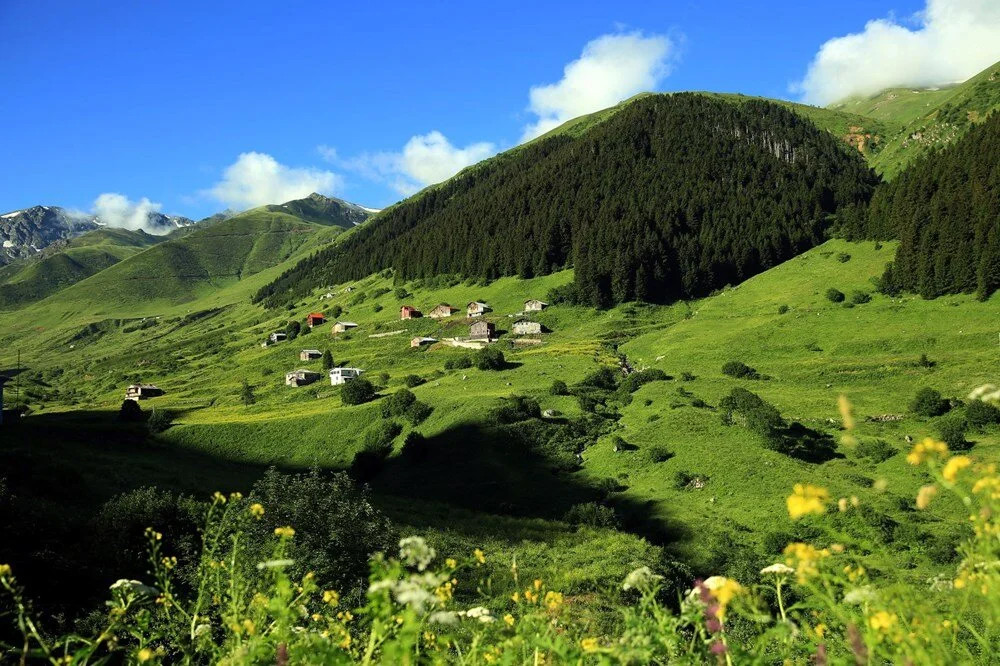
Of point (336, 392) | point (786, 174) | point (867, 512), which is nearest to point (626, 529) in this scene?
point (867, 512)

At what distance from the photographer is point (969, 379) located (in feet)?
193

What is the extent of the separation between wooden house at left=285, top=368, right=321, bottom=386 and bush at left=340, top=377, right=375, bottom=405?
29897mm

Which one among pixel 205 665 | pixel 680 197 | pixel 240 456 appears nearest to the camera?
pixel 205 665

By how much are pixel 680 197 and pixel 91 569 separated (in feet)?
542

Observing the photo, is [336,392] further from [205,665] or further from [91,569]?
[205,665]

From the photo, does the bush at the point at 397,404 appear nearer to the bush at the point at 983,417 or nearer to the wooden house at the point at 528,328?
the wooden house at the point at 528,328

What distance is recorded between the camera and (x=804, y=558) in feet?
12.6

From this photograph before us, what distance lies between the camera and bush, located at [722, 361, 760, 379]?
74.2 metres

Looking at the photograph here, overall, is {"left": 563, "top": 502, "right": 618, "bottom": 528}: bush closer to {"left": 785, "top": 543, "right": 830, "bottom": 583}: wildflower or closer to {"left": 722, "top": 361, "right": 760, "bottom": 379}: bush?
{"left": 722, "top": 361, "right": 760, "bottom": 379}: bush

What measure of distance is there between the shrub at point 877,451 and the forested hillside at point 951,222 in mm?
49159

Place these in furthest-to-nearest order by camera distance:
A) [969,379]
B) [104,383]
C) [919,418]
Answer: [104,383], [969,379], [919,418]

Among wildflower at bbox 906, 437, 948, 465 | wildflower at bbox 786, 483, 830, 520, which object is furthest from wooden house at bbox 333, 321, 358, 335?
wildflower at bbox 906, 437, 948, 465

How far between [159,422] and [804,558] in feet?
271

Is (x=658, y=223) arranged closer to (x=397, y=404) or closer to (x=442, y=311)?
(x=442, y=311)
